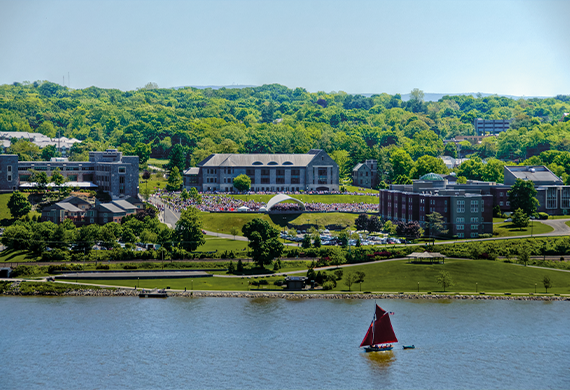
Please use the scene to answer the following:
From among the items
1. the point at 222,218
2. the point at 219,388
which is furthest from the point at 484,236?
the point at 219,388

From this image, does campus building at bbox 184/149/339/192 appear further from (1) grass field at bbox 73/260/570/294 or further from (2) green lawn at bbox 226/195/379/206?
(1) grass field at bbox 73/260/570/294

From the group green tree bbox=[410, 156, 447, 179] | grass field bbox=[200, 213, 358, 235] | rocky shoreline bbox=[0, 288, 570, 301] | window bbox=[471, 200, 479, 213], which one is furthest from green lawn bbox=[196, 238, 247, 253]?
green tree bbox=[410, 156, 447, 179]

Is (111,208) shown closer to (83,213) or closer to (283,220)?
(83,213)

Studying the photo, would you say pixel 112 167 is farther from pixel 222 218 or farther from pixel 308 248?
pixel 308 248

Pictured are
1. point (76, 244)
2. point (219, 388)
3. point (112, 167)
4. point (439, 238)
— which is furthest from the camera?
point (112, 167)

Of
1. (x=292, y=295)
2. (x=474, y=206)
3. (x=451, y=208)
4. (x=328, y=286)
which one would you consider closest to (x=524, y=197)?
(x=474, y=206)

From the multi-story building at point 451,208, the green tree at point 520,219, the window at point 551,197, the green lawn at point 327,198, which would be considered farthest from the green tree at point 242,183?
the window at point 551,197
